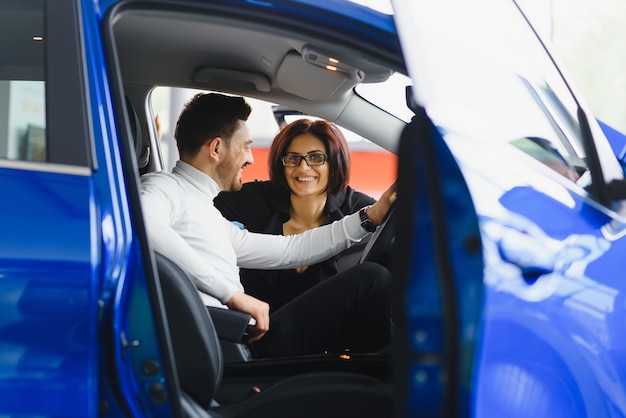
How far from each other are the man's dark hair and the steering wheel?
55 cm

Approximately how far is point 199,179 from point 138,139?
1.03 ft

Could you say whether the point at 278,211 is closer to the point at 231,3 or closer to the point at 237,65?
the point at 237,65

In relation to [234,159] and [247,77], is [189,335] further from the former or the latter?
[247,77]

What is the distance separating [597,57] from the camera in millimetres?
9977

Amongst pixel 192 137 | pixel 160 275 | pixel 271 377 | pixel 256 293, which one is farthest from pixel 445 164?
pixel 256 293

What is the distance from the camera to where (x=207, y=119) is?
8.95 feet

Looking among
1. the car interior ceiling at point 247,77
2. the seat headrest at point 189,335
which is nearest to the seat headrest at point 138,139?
the car interior ceiling at point 247,77

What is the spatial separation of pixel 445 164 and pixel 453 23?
362 mm

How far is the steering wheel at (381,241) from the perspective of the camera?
2738mm

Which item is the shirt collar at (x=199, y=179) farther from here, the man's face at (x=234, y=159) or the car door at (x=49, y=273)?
the car door at (x=49, y=273)

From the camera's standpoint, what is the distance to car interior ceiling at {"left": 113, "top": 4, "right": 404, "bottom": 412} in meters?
2.32

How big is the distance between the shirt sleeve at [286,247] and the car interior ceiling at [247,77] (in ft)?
1.24

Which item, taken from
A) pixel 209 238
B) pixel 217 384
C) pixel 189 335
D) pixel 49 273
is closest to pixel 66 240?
pixel 49 273

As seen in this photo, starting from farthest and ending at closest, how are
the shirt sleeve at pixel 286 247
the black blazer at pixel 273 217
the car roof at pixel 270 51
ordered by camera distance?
the black blazer at pixel 273 217 < the shirt sleeve at pixel 286 247 < the car roof at pixel 270 51
